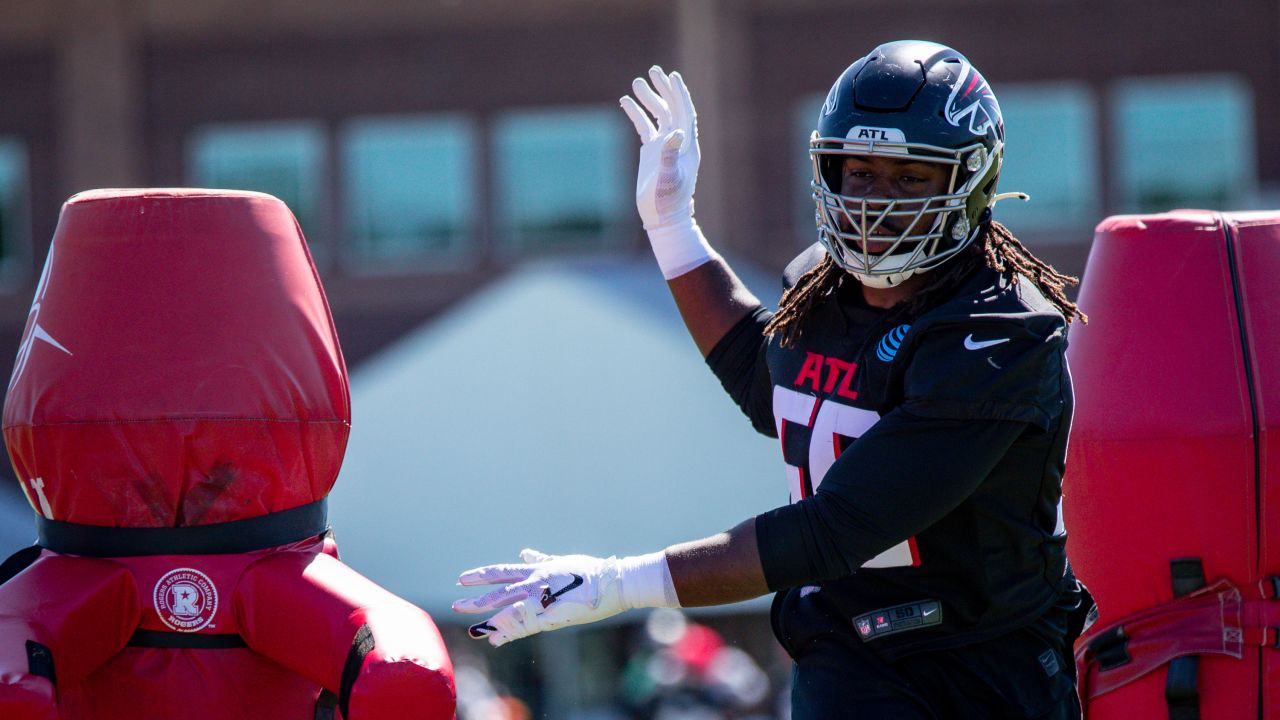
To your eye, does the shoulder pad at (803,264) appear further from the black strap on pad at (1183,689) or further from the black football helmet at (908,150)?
the black strap on pad at (1183,689)

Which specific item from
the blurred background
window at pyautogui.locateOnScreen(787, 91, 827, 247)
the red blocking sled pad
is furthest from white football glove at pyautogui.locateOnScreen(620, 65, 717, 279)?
window at pyautogui.locateOnScreen(787, 91, 827, 247)

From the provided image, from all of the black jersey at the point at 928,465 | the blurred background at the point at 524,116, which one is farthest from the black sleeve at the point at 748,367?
the blurred background at the point at 524,116

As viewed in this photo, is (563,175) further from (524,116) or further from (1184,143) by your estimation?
(1184,143)

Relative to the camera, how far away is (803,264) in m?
3.06

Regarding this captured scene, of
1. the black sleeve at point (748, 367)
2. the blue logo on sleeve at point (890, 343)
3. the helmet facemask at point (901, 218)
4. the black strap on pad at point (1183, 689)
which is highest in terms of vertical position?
the helmet facemask at point (901, 218)

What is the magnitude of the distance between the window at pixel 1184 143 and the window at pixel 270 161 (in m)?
8.15

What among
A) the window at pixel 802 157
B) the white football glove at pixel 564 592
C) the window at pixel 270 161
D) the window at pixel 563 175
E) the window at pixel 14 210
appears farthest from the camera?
the window at pixel 14 210

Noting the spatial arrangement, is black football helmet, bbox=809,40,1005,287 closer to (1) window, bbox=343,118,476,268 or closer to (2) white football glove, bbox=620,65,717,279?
(2) white football glove, bbox=620,65,717,279

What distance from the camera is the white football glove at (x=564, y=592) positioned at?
2.40m

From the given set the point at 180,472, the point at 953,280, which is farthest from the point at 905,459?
the point at 180,472

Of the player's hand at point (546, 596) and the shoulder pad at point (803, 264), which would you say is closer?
the player's hand at point (546, 596)

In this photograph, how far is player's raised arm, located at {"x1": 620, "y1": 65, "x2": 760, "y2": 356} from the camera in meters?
3.20

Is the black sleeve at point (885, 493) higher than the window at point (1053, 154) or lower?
lower

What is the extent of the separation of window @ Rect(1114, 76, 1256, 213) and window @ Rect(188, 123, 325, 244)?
815cm
